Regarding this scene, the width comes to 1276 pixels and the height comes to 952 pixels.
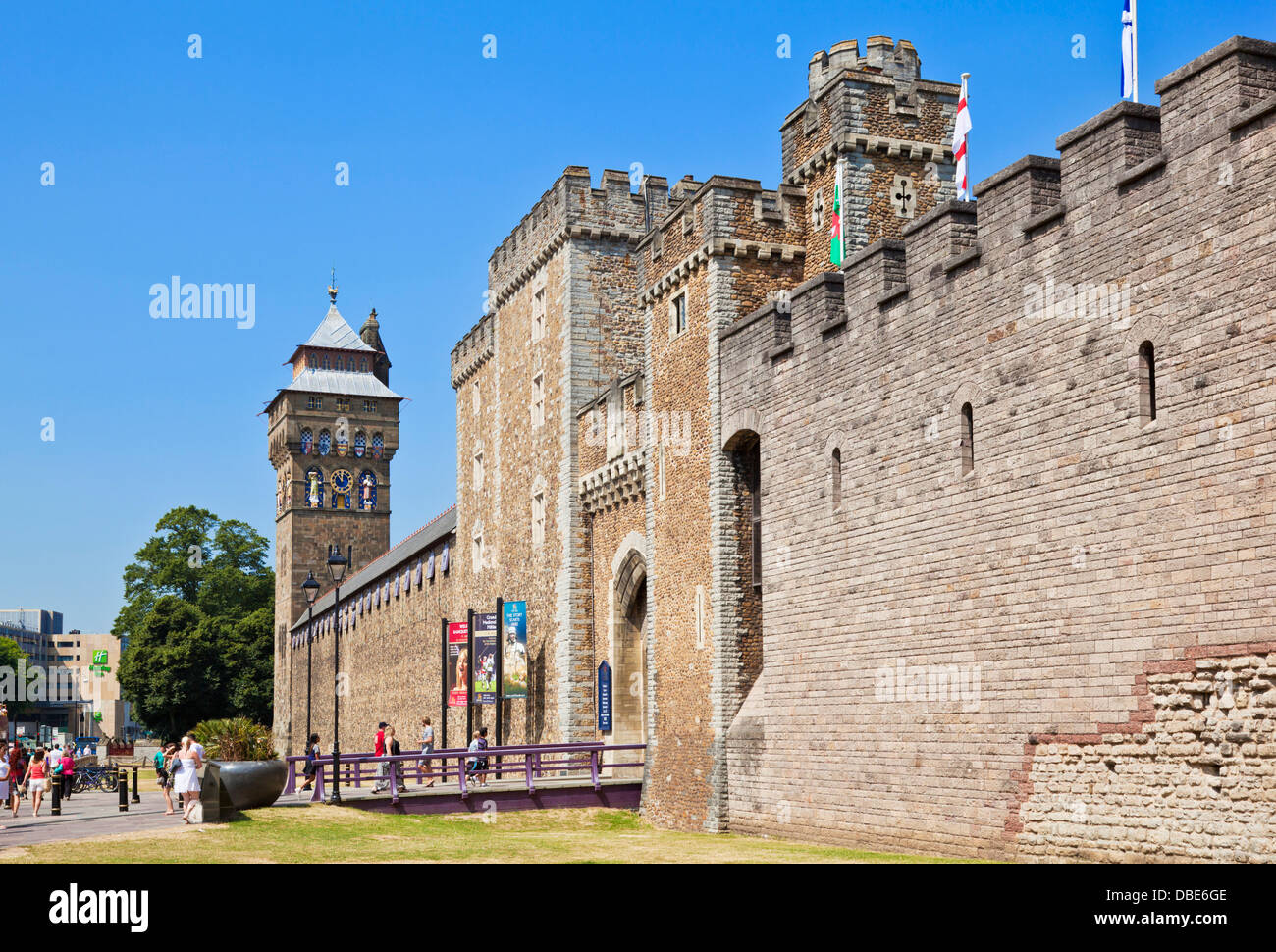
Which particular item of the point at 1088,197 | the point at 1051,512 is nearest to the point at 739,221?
the point at 1088,197

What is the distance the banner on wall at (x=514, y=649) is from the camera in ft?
115

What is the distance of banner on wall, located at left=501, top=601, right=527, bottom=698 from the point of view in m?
35.1

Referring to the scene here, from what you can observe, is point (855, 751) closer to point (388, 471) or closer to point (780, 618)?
point (780, 618)

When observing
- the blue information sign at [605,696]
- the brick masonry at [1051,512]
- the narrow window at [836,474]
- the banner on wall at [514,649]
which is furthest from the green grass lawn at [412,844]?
the banner on wall at [514,649]

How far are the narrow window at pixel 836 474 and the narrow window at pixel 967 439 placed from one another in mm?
3040

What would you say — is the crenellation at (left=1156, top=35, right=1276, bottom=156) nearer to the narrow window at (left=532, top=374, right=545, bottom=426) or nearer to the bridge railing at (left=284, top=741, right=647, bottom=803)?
the bridge railing at (left=284, top=741, right=647, bottom=803)

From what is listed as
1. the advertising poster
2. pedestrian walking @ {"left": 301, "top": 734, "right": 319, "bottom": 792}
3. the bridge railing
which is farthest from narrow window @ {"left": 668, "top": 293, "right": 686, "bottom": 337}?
the advertising poster

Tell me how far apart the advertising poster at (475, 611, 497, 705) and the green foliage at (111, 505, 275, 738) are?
5220cm

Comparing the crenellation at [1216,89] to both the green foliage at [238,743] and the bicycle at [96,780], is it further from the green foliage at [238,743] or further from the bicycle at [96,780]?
the bicycle at [96,780]

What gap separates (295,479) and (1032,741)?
73.6 metres
